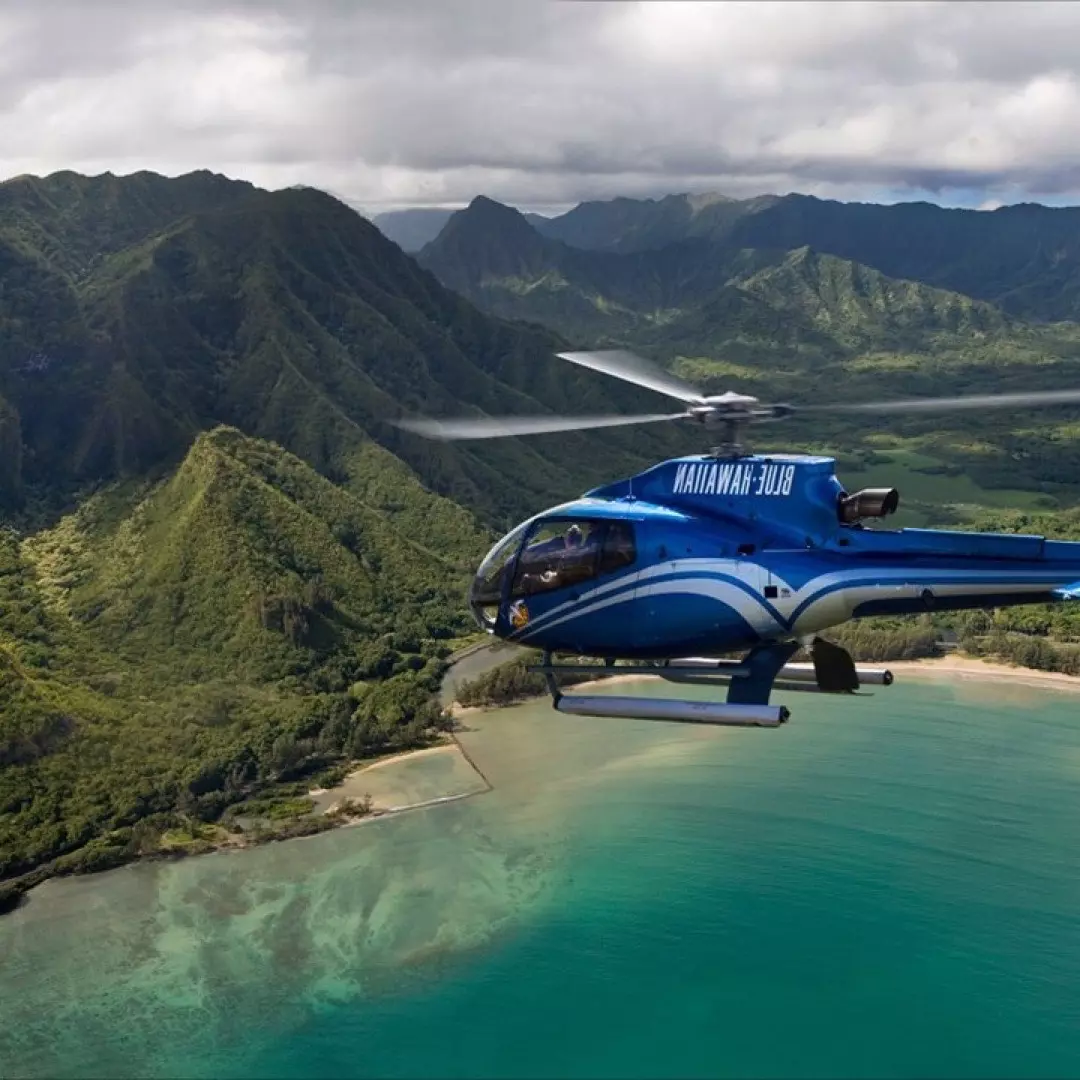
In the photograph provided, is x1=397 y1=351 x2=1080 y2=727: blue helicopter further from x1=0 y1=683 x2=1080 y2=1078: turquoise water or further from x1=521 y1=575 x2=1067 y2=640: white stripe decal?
x1=0 y1=683 x2=1080 y2=1078: turquoise water

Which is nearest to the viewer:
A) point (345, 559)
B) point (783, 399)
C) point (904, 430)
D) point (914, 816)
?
point (914, 816)

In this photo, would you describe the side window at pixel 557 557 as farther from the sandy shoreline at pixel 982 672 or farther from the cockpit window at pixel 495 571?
the sandy shoreline at pixel 982 672

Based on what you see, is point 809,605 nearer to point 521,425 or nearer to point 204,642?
point 521,425

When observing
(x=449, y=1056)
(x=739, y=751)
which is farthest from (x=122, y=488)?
(x=449, y=1056)

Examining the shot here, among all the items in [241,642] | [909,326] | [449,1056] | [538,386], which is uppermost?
[909,326]

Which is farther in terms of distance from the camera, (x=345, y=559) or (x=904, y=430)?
(x=904, y=430)

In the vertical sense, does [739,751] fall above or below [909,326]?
below

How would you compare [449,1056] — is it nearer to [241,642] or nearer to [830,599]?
[830,599]

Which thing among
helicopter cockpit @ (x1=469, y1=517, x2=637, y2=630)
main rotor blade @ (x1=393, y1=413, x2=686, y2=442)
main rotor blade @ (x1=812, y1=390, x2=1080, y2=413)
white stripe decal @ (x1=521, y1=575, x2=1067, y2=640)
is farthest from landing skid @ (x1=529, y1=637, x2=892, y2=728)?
main rotor blade @ (x1=393, y1=413, x2=686, y2=442)
